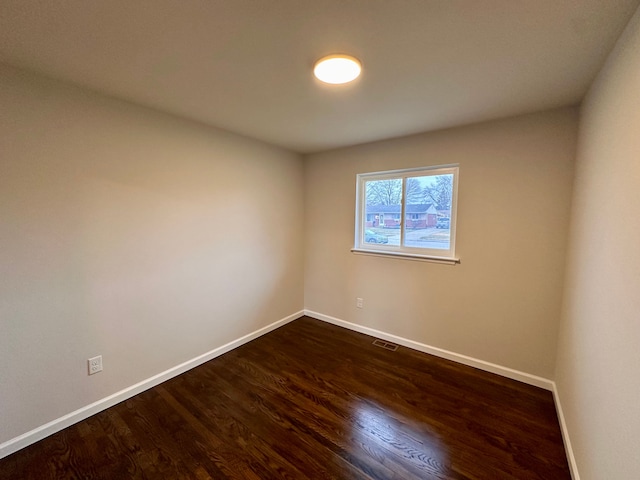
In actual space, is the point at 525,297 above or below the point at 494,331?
above

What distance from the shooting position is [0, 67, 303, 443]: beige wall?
157 centimetres

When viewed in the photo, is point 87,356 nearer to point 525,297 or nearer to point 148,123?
point 148,123

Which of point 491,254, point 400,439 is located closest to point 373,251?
point 491,254

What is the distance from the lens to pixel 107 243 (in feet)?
6.24

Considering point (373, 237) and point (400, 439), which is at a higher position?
point (373, 237)

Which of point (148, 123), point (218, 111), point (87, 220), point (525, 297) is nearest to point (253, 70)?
point (218, 111)

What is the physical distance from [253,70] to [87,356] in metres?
2.17

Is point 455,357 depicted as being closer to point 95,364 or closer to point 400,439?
point 400,439

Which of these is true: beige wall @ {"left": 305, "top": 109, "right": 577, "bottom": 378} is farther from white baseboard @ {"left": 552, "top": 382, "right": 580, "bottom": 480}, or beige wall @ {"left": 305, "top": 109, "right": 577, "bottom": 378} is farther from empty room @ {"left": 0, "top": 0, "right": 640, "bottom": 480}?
white baseboard @ {"left": 552, "top": 382, "right": 580, "bottom": 480}

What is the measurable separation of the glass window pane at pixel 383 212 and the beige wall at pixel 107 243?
1322 mm

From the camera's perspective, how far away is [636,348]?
91 centimetres

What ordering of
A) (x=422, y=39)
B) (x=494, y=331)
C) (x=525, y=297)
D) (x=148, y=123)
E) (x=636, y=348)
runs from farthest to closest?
(x=494, y=331) → (x=525, y=297) → (x=148, y=123) → (x=422, y=39) → (x=636, y=348)

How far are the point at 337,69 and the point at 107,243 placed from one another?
1.92m

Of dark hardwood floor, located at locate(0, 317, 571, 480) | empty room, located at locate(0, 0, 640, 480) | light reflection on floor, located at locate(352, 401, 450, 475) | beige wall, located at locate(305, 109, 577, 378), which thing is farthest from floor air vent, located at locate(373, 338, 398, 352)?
light reflection on floor, located at locate(352, 401, 450, 475)
